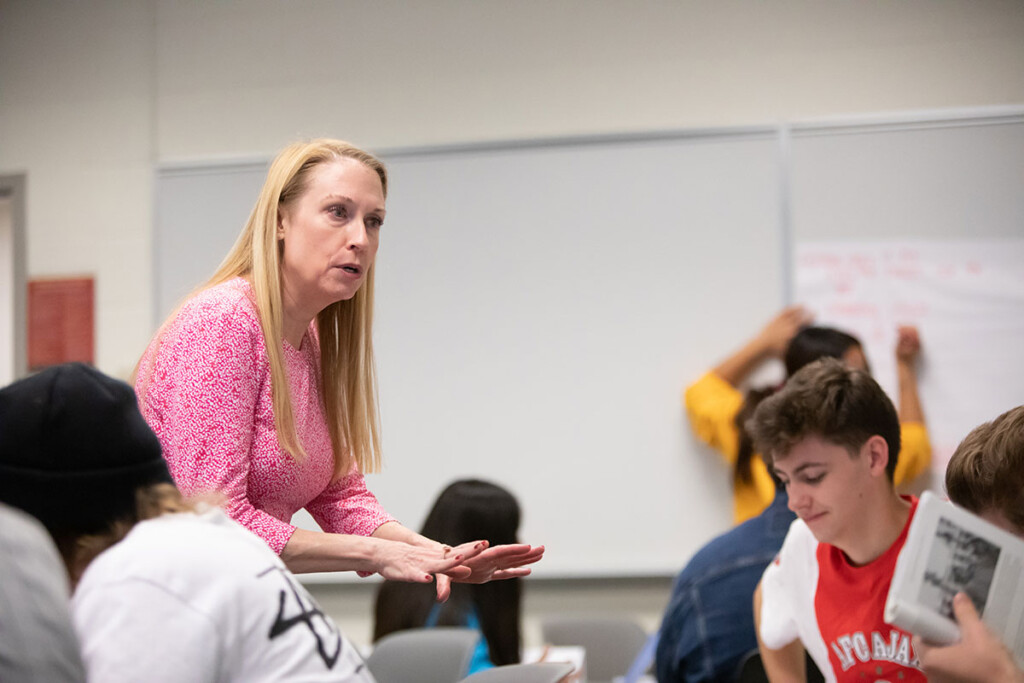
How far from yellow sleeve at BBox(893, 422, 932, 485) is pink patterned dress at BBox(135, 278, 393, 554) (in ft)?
7.05

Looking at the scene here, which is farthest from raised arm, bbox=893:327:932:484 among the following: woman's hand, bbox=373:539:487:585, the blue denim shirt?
woman's hand, bbox=373:539:487:585

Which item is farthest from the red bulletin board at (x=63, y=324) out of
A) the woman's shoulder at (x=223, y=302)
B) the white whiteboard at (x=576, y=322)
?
the woman's shoulder at (x=223, y=302)

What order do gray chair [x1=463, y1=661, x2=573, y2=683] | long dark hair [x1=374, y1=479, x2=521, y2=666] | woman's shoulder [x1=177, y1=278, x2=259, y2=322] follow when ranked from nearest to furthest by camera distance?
1. gray chair [x1=463, y1=661, x2=573, y2=683]
2. woman's shoulder [x1=177, y1=278, x2=259, y2=322]
3. long dark hair [x1=374, y1=479, x2=521, y2=666]

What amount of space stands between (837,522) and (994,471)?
10.4 inches

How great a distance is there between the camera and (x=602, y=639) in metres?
3.12

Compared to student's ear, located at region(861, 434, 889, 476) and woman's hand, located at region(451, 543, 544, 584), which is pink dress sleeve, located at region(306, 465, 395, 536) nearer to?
woman's hand, located at region(451, 543, 544, 584)

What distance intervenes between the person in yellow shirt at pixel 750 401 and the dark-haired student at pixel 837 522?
121 centimetres

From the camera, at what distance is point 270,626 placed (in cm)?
93

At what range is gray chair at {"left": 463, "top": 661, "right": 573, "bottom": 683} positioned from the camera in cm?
120

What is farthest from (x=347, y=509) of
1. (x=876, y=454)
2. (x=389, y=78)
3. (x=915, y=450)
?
(x=389, y=78)

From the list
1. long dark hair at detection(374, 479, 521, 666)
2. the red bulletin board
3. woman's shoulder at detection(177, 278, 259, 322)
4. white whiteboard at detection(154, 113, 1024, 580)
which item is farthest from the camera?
the red bulletin board

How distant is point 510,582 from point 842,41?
217 cm

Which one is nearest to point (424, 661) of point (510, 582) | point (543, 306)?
point (510, 582)

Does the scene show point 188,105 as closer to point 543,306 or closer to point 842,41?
point 543,306
